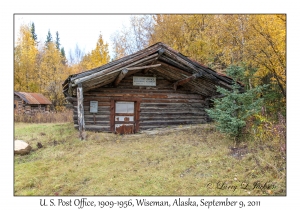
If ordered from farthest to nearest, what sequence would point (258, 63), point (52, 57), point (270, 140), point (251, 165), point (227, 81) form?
point (52, 57)
point (258, 63)
point (227, 81)
point (270, 140)
point (251, 165)

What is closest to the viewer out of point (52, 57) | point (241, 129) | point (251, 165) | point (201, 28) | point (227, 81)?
point (251, 165)

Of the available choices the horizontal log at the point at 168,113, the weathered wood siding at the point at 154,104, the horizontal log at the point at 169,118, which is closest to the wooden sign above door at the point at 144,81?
the weathered wood siding at the point at 154,104

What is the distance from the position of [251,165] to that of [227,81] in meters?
6.18

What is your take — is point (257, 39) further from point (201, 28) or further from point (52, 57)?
point (52, 57)

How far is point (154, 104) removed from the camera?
1196 centimetres

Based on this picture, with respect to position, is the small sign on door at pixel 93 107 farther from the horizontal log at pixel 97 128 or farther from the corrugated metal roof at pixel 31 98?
the corrugated metal roof at pixel 31 98

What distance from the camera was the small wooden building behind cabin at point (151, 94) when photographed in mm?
10344

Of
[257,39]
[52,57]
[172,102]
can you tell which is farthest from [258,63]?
[52,57]

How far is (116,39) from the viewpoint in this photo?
27859 millimetres

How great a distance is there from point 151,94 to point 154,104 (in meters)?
0.58

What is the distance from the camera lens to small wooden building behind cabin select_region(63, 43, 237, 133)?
10344mm

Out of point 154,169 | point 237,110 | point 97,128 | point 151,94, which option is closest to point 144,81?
point 151,94

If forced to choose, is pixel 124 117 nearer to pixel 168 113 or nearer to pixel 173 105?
pixel 168 113

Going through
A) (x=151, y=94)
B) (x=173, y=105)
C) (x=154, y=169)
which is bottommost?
(x=154, y=169)
